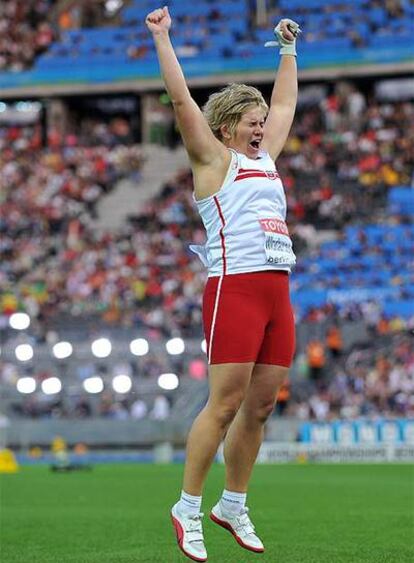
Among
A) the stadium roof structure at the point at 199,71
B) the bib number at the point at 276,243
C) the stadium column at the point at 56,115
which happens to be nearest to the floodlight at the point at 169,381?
the stadium roof structure at the point at 199,71

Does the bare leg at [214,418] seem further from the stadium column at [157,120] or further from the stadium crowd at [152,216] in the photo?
the stadium column at [157,120]

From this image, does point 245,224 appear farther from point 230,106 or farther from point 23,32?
point 23,32

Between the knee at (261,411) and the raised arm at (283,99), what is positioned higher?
the raised arm at (283,99)

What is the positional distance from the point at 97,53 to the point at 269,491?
3004cm

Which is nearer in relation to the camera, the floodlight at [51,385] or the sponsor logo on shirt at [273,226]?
the sponsor logo on shirt at [273,226]

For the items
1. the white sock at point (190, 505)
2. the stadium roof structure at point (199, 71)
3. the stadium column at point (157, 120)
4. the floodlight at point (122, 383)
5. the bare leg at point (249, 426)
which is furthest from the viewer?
the stadium column at point (157, 120)

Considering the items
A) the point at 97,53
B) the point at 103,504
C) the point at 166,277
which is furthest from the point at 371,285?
the point at 103,504

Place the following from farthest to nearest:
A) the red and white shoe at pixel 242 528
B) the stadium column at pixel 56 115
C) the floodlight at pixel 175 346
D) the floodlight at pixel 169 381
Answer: the stadium column at pixel 56 115 → the floodlight at pixel 169 381 → the floodlight at pixel 175 346 → the red and white shoe at pixel 242 528

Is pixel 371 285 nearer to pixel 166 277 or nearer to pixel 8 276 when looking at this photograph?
pixel 166 277

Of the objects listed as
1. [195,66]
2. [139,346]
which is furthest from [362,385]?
[195,66]

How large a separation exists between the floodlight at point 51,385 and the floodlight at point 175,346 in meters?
2.80

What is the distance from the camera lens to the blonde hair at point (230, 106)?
708 cm

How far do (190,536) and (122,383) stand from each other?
2460 centimetres

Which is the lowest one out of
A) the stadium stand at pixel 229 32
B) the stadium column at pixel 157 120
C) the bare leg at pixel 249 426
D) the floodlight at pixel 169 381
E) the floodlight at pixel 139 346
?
the floodlight at pixel 169 381
